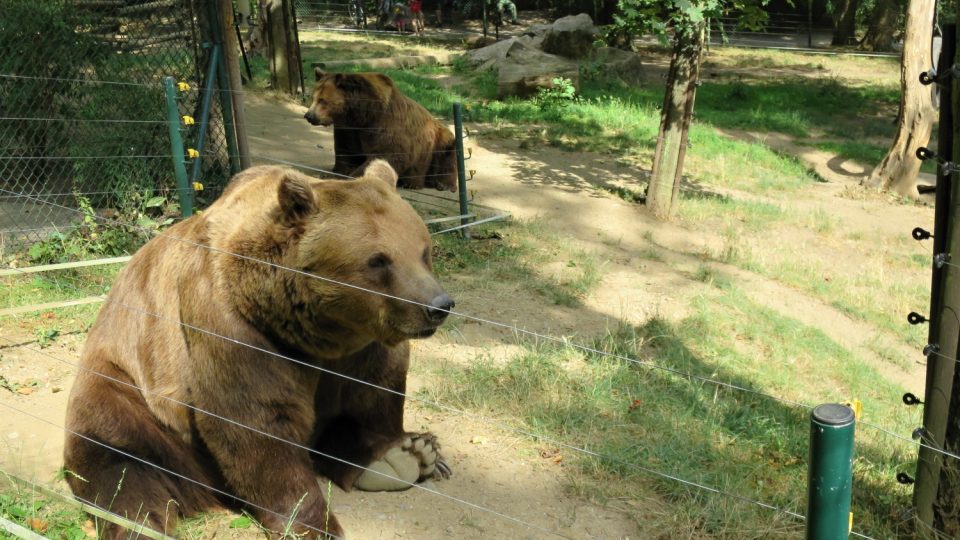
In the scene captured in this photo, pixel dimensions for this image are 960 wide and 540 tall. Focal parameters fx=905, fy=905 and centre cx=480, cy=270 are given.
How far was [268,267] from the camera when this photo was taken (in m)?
3.66

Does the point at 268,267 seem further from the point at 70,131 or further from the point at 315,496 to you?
the point at 70,131

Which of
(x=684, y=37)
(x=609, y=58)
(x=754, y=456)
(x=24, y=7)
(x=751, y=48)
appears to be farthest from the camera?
(x=751, y=48)

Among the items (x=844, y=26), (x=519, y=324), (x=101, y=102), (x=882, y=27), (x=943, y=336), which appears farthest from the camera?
(x=844, y=26)

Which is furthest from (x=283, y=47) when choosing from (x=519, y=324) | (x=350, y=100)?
(x=519, y=324)

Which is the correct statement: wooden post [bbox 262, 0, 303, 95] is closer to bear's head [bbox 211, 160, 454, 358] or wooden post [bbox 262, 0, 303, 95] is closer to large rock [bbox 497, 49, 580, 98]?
large rock [bbox 497, 49, 580, 98]

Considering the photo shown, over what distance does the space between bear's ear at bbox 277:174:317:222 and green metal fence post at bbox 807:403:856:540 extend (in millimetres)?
2148

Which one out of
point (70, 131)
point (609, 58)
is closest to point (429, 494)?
point (70, 131)

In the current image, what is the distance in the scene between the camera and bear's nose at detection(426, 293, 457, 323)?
342 cm

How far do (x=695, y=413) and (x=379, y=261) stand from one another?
2.90m

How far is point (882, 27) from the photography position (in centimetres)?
2609

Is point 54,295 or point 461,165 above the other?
point 461,165

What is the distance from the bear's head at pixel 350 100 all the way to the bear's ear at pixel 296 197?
22.4 ft

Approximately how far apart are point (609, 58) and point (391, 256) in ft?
59.2

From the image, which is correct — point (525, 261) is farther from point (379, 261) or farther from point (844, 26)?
point (844, 26)
